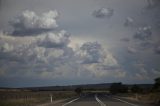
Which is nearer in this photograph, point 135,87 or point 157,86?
point 157,86

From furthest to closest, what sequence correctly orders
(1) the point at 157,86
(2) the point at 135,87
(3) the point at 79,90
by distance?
1. (3) the point at 79,90
2. (2) the point at 135,87
3. (1) the point at 157,86

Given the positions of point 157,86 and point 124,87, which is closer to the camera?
point 157,86

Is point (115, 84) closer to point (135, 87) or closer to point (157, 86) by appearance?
point (135, 87)

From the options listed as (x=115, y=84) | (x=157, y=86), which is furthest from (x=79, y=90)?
(x=157, y=86)

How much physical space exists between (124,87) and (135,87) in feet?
26.5

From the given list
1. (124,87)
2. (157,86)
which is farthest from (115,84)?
(157,86)

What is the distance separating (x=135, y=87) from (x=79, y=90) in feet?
48.1

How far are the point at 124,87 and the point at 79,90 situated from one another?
1126cm

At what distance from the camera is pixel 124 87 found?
98562mm

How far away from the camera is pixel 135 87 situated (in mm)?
90688

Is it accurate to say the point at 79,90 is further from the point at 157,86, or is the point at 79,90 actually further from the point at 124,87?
the point at 157,86

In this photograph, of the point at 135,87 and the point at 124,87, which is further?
the point at 124,87

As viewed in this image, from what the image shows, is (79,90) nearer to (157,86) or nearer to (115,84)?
(115,84)

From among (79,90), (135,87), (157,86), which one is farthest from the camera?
(79,90)
